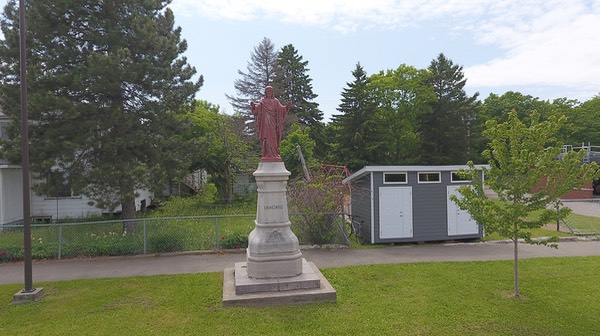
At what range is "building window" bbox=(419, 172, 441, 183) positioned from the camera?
13523mm

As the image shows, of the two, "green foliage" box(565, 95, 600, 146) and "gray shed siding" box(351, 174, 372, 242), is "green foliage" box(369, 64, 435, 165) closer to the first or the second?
"green foliage" box(565, 95, 600, 146)

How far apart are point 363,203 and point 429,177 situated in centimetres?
256

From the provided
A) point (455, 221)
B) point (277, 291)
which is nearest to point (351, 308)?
point (277, 291)

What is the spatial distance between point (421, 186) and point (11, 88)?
1478 cm

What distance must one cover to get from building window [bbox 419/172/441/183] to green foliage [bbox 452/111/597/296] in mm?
5783

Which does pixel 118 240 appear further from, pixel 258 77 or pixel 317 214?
pixel 258 77

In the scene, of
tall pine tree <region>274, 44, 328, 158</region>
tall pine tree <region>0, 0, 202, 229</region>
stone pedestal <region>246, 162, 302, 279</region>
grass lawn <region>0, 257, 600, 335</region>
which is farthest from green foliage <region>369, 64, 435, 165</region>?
stone pedestal <region>246, 162, 302, 279</region>

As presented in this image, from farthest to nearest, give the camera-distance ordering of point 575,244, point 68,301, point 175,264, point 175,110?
1. point 175,110
2. point 575,244
3. point 175,264
4. point 68,301

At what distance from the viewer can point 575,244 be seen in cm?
1305

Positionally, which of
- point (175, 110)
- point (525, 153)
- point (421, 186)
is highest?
point (175, 110)

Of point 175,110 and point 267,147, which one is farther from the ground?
point 175,110

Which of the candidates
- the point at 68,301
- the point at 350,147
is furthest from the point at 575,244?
the point at 350,147

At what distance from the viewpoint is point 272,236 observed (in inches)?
323

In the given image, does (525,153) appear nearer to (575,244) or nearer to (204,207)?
(575,244)
